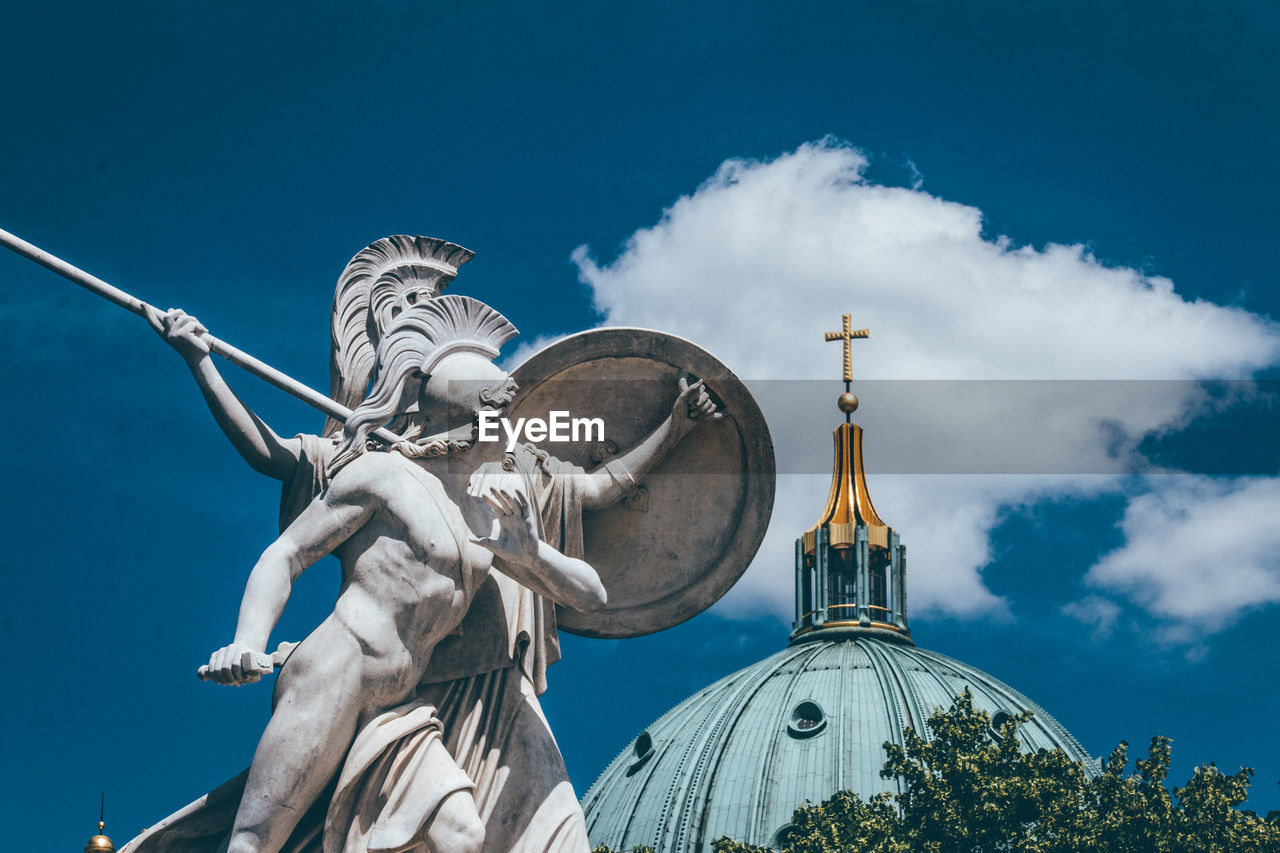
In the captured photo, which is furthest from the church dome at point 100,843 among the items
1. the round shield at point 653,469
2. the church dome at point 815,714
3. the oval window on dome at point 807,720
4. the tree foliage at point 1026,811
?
the oval window on dome at point 807,720

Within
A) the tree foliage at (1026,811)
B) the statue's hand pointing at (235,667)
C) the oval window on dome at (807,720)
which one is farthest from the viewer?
the oval window on dome at (807,720)

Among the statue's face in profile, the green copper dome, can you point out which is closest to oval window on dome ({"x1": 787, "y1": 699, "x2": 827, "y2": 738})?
the green copper dome

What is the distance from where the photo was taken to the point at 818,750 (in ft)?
281

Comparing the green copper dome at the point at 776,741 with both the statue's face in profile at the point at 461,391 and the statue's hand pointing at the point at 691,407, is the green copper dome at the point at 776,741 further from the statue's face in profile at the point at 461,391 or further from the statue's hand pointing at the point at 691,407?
the statue's face in profile at the point at 461,391

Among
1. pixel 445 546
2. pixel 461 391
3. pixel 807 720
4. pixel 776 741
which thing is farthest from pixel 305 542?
pixel 807 720

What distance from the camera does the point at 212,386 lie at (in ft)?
27.5

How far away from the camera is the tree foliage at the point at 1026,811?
102 ft

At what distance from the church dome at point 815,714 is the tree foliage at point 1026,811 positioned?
42.9 metres

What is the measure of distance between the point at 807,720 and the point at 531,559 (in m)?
80.5

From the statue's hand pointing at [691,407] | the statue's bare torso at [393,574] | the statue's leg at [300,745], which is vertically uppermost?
the statue's hand pointing at [691,407]

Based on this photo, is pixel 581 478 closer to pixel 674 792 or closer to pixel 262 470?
pixel 262 470

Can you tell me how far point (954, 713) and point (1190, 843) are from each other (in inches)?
190

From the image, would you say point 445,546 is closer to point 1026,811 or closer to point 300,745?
point 300,745

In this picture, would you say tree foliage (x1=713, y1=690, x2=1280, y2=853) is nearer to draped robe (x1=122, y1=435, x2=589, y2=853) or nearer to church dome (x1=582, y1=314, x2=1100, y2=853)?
draped robe (x1=122, y1=435, x2=589, y2=853)
